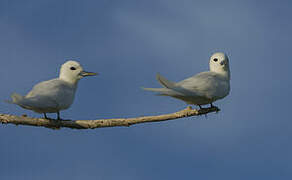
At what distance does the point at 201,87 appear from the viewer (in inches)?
338

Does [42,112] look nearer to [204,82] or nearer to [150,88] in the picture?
[150,88]

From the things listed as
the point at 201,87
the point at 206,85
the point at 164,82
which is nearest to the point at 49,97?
the point at 164,82

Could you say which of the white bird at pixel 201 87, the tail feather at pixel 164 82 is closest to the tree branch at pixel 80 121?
the white bird at pixel 201 87

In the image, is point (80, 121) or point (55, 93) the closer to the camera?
point (55, 93)

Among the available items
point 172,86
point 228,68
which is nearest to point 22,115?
point 172,86

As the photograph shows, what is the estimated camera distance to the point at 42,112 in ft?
27.8

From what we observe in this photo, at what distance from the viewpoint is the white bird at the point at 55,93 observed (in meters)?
7.96

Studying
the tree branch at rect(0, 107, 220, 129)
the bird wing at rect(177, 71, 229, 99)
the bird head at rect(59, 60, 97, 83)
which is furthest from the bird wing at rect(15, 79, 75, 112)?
the bird wing at rect(177, 71, 229, 99)

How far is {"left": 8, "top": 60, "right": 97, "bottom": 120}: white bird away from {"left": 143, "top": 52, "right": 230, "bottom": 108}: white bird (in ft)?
5.89

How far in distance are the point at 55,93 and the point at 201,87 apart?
292 centimetres

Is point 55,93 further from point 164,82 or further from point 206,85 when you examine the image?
point 206,85

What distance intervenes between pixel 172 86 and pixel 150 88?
51cm

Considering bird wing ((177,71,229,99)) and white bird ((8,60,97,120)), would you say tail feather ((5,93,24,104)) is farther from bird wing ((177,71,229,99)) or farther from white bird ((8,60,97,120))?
bird wing ((177,71,229,99))

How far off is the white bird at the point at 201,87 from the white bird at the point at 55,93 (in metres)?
1.80
